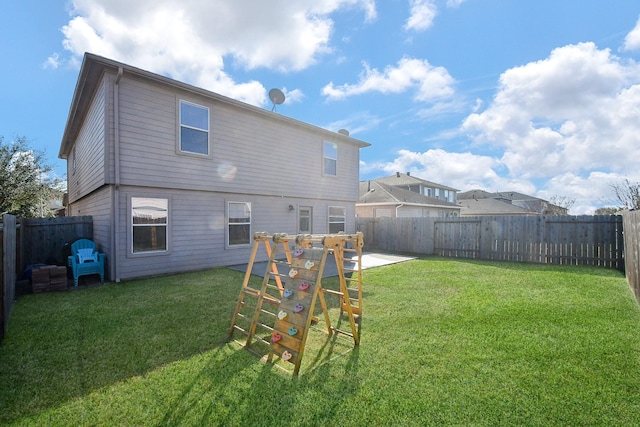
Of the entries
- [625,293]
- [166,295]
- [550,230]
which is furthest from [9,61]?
[550,230]

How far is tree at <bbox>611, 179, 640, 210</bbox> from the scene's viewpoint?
14055mm

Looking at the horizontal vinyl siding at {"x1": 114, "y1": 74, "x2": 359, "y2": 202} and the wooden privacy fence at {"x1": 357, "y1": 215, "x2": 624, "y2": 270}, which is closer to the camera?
the horizontal vinyl siding at {"x1": 114, "y1": 74, "x2": 359, "y2": 202}

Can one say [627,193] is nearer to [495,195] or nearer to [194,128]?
[194,128]

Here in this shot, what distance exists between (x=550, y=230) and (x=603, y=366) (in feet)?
26.1

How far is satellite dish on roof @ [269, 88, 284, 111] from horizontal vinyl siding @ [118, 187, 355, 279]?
421 cm

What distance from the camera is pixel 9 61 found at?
949cm

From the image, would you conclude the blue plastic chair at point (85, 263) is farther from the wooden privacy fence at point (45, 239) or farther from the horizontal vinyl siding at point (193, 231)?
the wooden privacy fence at point (45, 239)

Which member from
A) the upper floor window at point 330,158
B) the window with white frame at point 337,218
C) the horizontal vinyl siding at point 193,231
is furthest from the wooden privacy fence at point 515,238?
the horizontal vinyl siding at point 193,231

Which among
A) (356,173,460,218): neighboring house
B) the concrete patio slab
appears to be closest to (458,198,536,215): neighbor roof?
(356,173,460,218): neighboring house

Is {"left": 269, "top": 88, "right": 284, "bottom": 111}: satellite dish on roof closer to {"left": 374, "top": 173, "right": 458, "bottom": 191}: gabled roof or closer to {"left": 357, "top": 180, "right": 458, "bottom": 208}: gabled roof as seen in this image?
{"left": 357, "top": 180, "right": 458, "bottom": 208}: gabled roof

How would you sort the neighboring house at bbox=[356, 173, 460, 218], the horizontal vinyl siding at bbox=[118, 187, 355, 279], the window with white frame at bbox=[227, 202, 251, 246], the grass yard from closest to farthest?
the grass yard < the horizontal vinyl siding at bbox=[118, 187, 355, 279] < the window with white frame at bbox=[227, 202, 251, 246] < the neighboring house at bbox=[356, 173, 460, 218]

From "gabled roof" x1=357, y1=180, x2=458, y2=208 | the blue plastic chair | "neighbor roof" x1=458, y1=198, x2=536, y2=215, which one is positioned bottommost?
the blue plastic chair

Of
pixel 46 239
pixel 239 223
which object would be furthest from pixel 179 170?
pixel 46 239

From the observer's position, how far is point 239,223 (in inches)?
363
